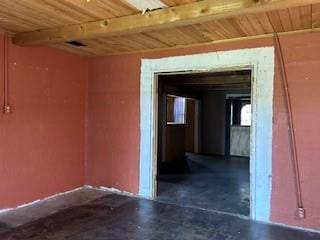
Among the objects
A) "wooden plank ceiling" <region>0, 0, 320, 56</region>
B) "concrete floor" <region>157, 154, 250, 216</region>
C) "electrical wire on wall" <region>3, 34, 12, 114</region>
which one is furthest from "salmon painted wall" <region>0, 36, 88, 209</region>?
"concrete floor" <region>157, 154, 250, 216</region>

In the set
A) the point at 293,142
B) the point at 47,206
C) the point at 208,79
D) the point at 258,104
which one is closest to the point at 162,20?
the point at 258,104

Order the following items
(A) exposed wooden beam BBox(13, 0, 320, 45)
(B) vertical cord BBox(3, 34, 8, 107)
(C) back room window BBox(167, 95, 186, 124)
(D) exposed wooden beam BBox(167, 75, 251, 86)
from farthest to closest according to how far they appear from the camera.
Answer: (C) back room window BBox(167, 95, 186, 124) → (D) exposed wooden beam BBox(167, 75, 251, 86) → (B) vertical cord BBox(3, 34, 8, 107) → (A) exposed wooden beam BBox(13, 0, 320, 45)

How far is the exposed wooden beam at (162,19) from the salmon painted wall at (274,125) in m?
1.27

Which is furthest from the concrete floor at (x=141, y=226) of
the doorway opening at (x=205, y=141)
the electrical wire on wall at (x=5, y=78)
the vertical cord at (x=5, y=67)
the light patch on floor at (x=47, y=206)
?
the vertical cord at (x=5, y=67)

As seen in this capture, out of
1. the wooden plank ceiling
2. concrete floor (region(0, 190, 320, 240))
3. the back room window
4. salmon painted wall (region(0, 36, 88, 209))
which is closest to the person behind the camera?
the wooden plank ceiling

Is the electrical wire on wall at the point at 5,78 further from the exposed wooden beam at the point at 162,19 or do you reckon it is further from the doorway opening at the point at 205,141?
the doorway opening at the point at 205,141

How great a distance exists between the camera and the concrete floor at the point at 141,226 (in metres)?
3.08

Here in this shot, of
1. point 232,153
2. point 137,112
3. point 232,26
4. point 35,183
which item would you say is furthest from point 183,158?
point 232,26

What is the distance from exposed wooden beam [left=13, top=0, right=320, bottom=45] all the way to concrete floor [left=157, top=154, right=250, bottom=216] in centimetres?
257

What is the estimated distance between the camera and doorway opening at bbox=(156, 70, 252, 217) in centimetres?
474

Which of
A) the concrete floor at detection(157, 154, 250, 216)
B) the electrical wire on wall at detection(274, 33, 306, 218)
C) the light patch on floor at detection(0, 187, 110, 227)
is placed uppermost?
the electrical wire on wall at detection(274, 33, 306, 218)

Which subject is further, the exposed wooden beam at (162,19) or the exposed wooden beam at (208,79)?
the exposed wooden beam at (208,79)

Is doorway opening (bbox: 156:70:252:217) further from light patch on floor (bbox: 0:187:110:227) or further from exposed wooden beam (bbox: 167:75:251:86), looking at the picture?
light patch on floor (bbox: 0:187:110:227)

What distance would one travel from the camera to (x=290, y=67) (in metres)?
3.38
